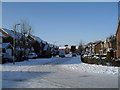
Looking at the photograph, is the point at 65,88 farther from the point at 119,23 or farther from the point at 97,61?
the point at 119,23

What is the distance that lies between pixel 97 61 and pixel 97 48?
7984 cm

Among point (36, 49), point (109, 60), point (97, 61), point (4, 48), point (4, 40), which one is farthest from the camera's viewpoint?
point (36, 49)

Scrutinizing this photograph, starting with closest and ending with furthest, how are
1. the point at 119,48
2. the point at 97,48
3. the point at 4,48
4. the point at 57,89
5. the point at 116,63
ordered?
the point at 57,89 < the point at 116,63 < the point at 119,48 < the point at 4,48 < the point at 97,48

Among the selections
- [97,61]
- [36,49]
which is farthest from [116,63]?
[36,49]

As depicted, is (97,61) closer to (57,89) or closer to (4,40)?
(57,89)

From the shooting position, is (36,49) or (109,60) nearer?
(109,60)

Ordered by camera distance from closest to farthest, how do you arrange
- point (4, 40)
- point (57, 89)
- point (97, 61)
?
1. point (57, 89)
2. point (97, 61)
3. point (4, 40)

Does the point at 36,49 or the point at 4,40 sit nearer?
the point at 4,40

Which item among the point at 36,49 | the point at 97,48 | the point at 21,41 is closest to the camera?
the point at 21,41

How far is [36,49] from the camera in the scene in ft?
257

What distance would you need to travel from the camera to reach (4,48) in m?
49.1

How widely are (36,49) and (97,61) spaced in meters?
54.4

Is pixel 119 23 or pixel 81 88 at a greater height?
pixel 119 23

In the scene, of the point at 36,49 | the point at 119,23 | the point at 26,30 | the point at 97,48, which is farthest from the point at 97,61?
the point at 97,48
